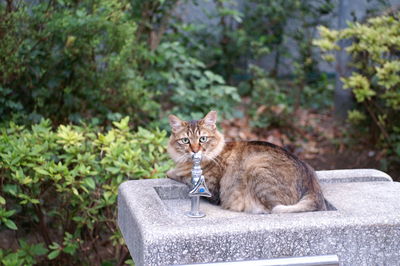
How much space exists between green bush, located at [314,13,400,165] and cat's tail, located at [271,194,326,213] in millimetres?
2305

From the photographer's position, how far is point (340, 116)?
5.92 m

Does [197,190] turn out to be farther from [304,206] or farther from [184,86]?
[184,86]

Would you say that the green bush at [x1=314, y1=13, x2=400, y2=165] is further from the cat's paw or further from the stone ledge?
the cat's paw

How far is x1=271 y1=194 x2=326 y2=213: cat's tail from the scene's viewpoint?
2.46 m

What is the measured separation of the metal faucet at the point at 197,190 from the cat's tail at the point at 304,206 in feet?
0.99

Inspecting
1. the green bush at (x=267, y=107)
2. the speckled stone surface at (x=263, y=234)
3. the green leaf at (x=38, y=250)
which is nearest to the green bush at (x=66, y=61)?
the green leaf at (x=38, y=250)

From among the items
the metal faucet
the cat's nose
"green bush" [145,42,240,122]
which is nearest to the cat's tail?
the metal faucet

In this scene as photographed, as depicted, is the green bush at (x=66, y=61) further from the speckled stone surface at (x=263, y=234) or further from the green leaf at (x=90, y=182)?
the speckled stone surface at (x=263, y=234)

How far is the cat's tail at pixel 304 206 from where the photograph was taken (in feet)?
8.06

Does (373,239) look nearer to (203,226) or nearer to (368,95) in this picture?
(203,226)

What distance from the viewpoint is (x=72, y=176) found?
3299 mm

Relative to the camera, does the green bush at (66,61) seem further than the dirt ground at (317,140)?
No

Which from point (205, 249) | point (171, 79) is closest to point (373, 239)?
point (205, 249)

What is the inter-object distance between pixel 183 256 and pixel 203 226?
0.13 m
